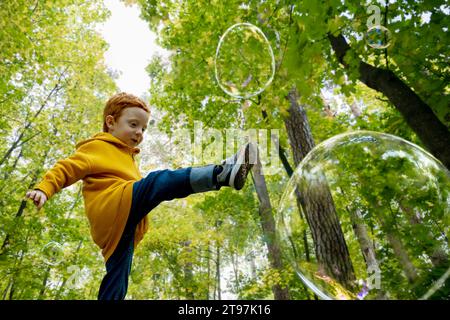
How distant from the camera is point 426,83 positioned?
112 inches

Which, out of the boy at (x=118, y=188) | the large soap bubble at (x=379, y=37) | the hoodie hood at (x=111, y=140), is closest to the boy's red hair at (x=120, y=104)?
the hoodie hood at (x=111, y=140)

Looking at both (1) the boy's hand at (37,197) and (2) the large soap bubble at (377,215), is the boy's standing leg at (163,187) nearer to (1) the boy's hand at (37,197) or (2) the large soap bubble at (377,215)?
(1) the boy's hand at (37,197)

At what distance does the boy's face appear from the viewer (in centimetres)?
255

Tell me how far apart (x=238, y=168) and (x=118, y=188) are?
2.49 feet

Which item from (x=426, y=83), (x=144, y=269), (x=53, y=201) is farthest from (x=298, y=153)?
(x=144, y=269)

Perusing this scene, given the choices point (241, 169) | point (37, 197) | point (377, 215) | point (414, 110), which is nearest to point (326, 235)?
point (414, 110)

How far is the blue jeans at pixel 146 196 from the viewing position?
1.94 m

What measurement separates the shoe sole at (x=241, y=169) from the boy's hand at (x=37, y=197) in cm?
99

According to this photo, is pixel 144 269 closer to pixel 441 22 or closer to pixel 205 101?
pixel 205 101

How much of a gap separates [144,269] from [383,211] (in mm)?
13823

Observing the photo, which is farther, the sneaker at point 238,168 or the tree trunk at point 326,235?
the tree trunk at point 326,235

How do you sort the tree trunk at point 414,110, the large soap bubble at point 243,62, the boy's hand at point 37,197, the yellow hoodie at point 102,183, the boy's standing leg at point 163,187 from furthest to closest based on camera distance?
1. the large soap bubble at point 243,62
2. the tree trunk at point 414,110
3. the yellow hoodie at point 102,183
4. the boy's standing leg at point 163,187
5. the boy's hand at point 37,197

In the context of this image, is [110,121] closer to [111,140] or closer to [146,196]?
[111,140]

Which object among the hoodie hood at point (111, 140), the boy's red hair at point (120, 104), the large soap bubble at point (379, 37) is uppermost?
the large soap bubble at point (379, 37)
